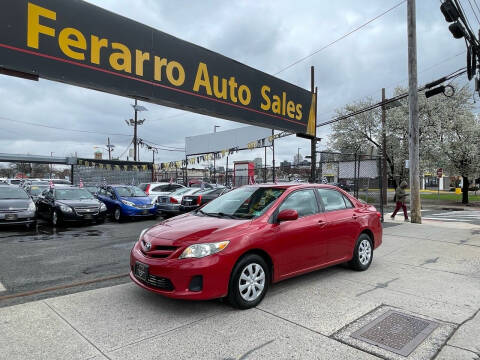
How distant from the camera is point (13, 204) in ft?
35.2

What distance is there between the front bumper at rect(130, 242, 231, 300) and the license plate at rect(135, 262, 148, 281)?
165 mm

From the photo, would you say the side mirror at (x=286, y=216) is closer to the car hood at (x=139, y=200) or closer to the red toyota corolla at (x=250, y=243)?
the red toyota corolla at (x=250, y=243)

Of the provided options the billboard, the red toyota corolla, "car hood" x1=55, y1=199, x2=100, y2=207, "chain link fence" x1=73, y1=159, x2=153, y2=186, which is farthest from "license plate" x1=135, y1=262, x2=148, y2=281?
the billboard

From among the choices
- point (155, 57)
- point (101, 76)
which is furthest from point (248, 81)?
point (101, 76)

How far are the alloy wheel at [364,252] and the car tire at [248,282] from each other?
223 cm

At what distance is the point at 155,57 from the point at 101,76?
131cm

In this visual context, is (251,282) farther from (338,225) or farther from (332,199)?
(332,199)

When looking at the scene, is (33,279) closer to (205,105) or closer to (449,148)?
(205,105)

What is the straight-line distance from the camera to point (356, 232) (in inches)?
227

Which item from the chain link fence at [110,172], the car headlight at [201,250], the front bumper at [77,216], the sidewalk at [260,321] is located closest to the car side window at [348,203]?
the sidewalk at [260,321]

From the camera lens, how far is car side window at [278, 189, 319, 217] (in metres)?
5.00

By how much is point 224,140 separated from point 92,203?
92.1ft

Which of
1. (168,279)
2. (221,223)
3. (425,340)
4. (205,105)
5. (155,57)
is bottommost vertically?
(425,340)

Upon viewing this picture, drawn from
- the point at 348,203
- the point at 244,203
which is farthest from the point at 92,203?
the point at 348,203
